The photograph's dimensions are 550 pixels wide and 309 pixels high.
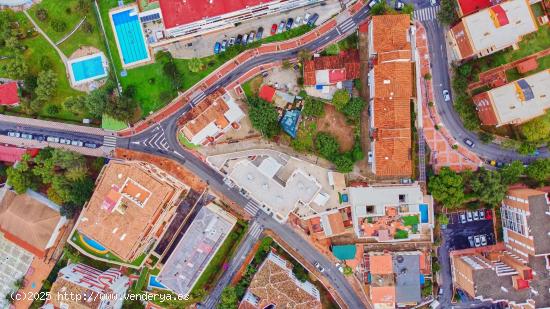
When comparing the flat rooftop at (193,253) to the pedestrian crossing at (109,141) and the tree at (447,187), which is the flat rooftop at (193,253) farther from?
the tree at (447,187)

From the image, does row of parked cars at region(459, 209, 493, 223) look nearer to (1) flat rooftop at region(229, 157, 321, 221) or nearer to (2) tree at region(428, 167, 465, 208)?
(2) tree at region(428, 167, 465, 208)

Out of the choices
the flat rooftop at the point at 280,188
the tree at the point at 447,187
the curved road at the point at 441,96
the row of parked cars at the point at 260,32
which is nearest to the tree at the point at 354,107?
the flat rooftop at the point at 280,188

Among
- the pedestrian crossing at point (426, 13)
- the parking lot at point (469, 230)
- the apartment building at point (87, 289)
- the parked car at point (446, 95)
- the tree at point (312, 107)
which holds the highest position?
the pedestrian crossing at point (426, 13)

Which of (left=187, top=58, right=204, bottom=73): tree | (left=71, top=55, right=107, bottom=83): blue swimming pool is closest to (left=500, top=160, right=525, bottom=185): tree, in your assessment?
(left=187, top=58, right=204, bottom=73): tree

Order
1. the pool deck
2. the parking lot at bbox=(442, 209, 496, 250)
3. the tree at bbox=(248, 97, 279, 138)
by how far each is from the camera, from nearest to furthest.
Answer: the tree at bbox=(248, 97, 279, 138)
the parking lot at bbox=(442, 209, 496, 250)
the pool deck

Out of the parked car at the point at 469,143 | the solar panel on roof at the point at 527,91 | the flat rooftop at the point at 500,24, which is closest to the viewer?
the solar panel on roof at the point at 527,91

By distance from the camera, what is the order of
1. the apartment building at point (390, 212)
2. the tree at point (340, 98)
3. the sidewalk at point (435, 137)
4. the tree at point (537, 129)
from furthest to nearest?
the sidewalk at point (435, 137) < the tree at point (340, 98) < the apartment building at point (390, 212) < the tree at point (537, 129)
